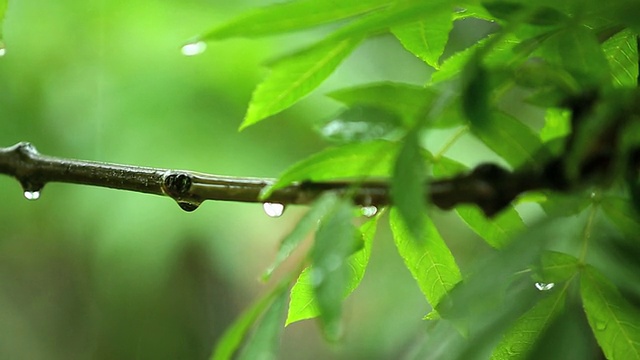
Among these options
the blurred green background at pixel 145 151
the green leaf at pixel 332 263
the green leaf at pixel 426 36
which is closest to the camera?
the green leaf at pixel 332 263

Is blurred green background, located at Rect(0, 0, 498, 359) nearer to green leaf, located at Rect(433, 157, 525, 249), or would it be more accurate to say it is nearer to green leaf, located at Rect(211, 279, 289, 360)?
green leaf, located at Rect(433, 157, 525, 249)

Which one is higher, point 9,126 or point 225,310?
point 9,126

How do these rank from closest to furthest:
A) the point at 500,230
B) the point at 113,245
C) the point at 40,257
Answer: the point at 500,230, the point at 113,245, the point at 40,257

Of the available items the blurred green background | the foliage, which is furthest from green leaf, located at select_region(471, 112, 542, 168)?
the blurred green background

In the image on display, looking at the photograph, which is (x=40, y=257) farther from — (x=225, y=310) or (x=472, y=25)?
(x=472, y=25)

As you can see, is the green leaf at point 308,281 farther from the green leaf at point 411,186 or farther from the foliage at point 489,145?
the green leaf at point 411,186

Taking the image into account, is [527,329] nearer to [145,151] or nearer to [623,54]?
[623,54]

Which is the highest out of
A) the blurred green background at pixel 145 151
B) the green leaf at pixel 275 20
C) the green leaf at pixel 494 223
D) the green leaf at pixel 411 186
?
the green leaf at pixel 275 20

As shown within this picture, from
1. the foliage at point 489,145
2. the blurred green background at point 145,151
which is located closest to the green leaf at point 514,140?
the foliage at point 489,145

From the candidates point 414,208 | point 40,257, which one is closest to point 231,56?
point 40,257
